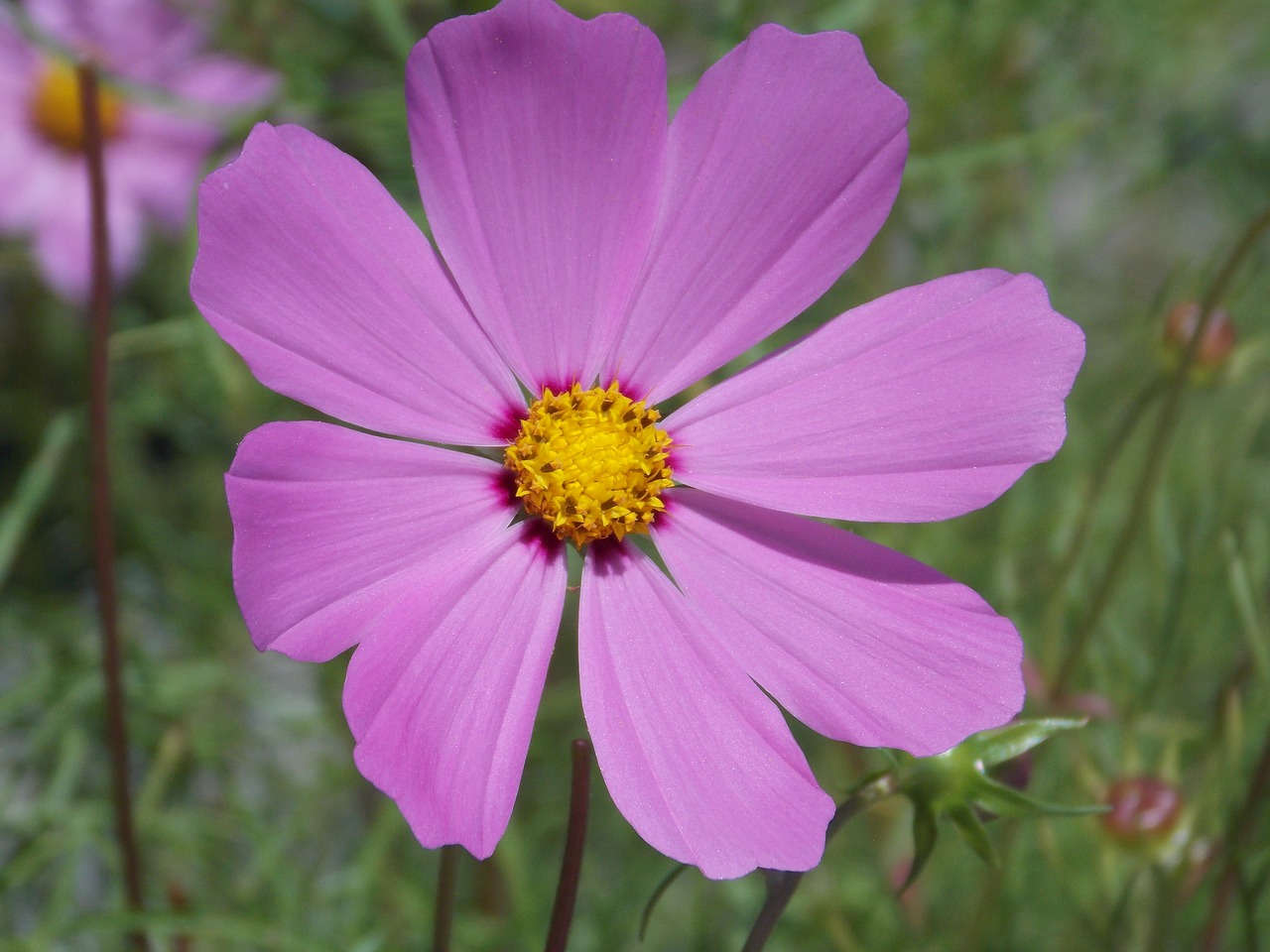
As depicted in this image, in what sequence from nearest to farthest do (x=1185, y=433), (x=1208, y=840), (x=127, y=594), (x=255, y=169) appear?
(x=255, y=169) < (x=1208, y=840) < (x=127, y=594) < (x=1185, y=433)

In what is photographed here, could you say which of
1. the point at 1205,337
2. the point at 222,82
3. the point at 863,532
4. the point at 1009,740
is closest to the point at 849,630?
the point at 1009,740

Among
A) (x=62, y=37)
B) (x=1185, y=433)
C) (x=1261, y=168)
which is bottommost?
(x=1185, y=433)

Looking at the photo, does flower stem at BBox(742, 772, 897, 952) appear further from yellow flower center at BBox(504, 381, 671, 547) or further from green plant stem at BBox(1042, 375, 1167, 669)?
green plant stem at BBox(1042, 375, 1167, 669)

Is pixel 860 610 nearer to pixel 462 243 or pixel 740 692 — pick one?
pixel 740 692

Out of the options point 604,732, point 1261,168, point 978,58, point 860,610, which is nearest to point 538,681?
point 604,732

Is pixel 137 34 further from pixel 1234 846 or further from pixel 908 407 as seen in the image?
pixel 1234 846

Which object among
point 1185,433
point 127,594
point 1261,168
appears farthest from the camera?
point 1261,168

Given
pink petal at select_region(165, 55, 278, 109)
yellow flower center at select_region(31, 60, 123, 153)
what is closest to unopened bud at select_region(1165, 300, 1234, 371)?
pink petal at select_region(165, 55, 278, 109)
